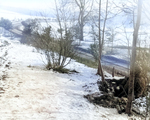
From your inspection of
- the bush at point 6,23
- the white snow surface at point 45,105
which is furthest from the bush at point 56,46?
the bush at point 6,23

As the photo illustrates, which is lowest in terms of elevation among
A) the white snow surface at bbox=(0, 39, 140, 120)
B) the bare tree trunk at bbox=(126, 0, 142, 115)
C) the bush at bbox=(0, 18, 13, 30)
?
the white snow surface at bbox=(0, 39, 140, 120)

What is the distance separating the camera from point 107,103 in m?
4.59

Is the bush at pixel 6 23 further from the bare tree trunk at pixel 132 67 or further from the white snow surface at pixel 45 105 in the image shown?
the bare tree trunk at pixel 132 67

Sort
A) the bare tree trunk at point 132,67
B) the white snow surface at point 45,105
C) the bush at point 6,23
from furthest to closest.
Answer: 1. the bush at point 6,23
2. the bare tree trunk at point 132,67
3. the white snow surface at point 45,105

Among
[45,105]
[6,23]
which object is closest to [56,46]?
[45,105]

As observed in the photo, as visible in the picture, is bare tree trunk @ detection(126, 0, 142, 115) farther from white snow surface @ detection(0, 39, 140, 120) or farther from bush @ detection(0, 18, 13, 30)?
bush @ detection(0, 18, 13, 30)

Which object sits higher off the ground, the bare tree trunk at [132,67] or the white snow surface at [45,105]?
the bare tree trunk at [132,67]

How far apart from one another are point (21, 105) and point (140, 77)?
174 inches

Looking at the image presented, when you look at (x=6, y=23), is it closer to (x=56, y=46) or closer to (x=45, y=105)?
(x=56, y=46)

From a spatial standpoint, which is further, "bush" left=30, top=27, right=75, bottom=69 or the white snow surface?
"bush" left=30, top=27, right=75, bottom=69

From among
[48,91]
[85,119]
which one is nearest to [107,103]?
[85,119]

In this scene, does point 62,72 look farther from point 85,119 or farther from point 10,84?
point 85,119

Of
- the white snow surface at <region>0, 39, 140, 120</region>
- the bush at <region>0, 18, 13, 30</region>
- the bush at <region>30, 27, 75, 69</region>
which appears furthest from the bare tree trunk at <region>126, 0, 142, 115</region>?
the bush at <region>0, 18, 13, 30</region>

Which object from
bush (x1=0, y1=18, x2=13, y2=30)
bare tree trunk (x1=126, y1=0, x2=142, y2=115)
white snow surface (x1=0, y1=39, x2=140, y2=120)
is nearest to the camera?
white snow surface (x1=0, y1=39, x2=140, y2=120)
